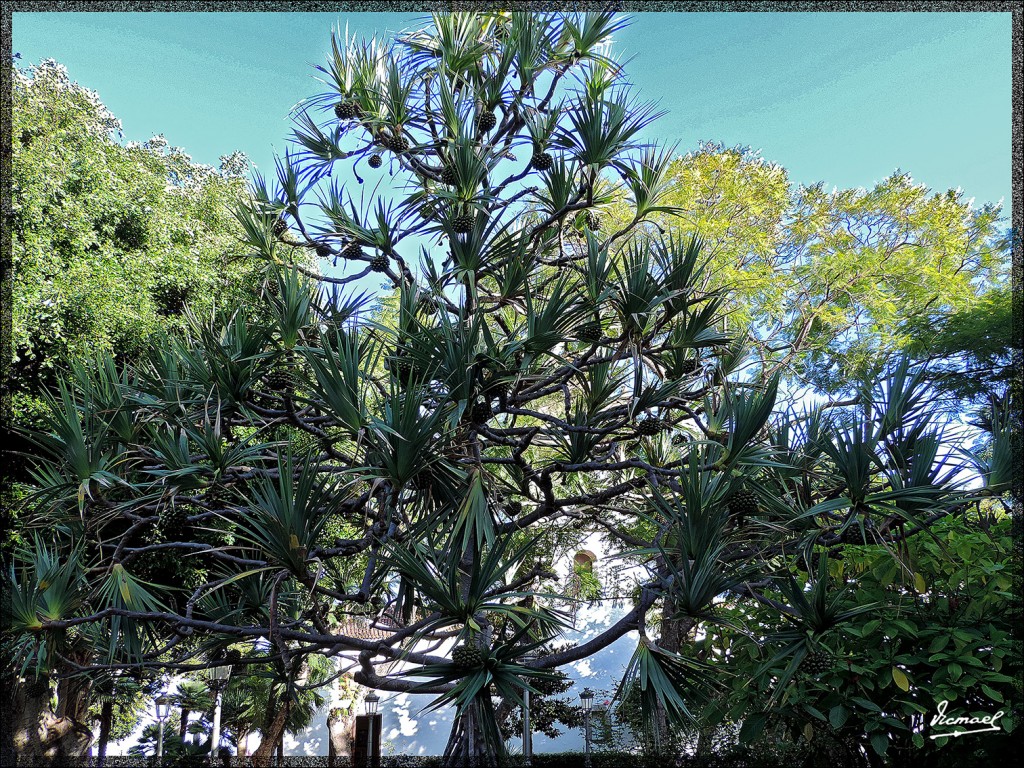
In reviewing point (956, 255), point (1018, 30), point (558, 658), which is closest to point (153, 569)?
point (558, 658)

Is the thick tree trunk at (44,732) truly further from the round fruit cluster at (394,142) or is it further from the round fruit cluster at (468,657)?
the round fruit cluster at (468,657)

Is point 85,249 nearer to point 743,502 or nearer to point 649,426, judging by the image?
point 649,426

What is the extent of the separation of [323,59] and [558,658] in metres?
3.39

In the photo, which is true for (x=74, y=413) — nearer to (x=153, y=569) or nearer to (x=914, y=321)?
(x=153, y=569)

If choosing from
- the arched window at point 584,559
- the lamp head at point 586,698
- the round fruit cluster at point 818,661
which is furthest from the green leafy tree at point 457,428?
the lamp head at point 586,698

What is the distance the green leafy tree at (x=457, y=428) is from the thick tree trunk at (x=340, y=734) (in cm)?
818

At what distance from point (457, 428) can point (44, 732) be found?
25.8 feet

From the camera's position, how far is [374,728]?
9.73m

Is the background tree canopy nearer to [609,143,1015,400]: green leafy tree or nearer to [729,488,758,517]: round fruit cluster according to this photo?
[729,488,758,517]: round fruit cluster

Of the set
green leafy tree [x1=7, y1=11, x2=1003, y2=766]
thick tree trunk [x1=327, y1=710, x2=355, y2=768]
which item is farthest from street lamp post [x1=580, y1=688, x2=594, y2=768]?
green leafy tree [x1=7, y1=11, x2=1003, y2=766]

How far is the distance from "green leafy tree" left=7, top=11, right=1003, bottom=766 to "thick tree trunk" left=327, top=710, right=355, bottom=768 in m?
8.18

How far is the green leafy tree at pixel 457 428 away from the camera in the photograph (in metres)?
2.41

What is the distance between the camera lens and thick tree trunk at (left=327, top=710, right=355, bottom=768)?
10961mm

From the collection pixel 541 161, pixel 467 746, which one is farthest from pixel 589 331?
pixel 467 746
